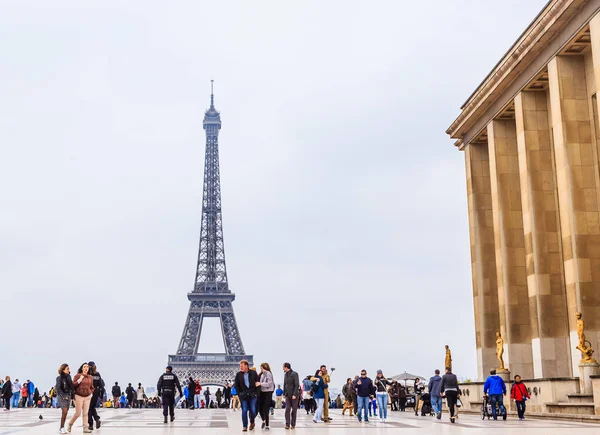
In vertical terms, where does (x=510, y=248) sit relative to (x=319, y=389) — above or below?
above

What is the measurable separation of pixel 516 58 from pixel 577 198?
8.63 metres

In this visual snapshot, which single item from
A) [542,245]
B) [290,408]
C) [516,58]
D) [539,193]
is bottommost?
[290,408]

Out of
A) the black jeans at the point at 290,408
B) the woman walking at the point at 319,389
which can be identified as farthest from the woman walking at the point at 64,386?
the woman walking at the point at 319,389

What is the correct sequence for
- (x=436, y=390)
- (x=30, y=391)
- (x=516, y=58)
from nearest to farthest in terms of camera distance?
1. (x=436, y=390)
2. (x=516, y=58)
3. (x=30, y=391)

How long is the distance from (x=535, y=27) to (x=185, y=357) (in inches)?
3793

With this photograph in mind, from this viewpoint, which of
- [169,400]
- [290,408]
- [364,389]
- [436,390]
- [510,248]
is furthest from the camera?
[510,248]

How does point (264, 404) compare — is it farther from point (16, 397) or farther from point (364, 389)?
A: point (16, 397)

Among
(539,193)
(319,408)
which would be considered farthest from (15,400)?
(539,193)

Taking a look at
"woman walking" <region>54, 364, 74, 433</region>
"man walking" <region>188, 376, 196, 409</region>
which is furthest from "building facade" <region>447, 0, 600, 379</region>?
"woman walking" <region>54, 364, 74, 433</region>

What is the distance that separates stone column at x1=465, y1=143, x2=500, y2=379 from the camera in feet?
151

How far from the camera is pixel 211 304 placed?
13125cm

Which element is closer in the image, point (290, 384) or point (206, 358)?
point (290, 384)

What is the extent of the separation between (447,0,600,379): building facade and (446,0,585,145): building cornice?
52mm

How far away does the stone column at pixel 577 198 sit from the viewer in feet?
107
